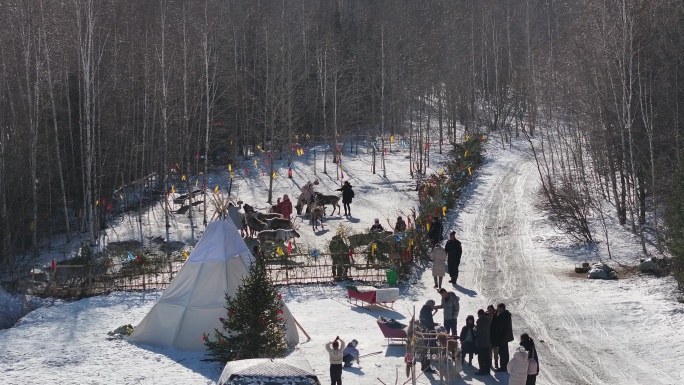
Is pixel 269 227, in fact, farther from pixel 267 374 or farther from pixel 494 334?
pixel 267 374

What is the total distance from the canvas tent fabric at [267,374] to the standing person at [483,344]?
3.72 metres

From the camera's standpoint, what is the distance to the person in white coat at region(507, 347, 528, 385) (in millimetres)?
11711

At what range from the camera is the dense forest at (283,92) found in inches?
1045

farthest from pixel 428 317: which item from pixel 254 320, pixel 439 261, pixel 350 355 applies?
pixel 439 261

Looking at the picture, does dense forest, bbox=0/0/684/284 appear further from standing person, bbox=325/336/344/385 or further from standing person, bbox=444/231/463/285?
standing person, bbox=325/336/344/385

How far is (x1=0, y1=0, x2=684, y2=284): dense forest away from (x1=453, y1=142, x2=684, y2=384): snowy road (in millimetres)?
1709

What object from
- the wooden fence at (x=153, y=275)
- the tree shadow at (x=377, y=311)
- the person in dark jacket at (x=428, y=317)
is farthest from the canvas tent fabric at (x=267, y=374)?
the wooden fence at (x=153, y=275)

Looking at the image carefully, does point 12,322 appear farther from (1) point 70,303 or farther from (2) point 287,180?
(2) point 287,180

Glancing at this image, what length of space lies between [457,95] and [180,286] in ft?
131

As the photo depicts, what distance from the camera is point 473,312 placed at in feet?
57.8

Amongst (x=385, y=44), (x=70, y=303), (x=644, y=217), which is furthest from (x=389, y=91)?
(x=70, y=303)

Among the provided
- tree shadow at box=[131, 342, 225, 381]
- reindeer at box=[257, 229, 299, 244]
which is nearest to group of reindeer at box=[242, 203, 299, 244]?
reindeer at box=[257, 229, 299, 244]

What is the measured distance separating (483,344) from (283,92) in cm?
2562

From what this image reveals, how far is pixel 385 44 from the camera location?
154 ft
